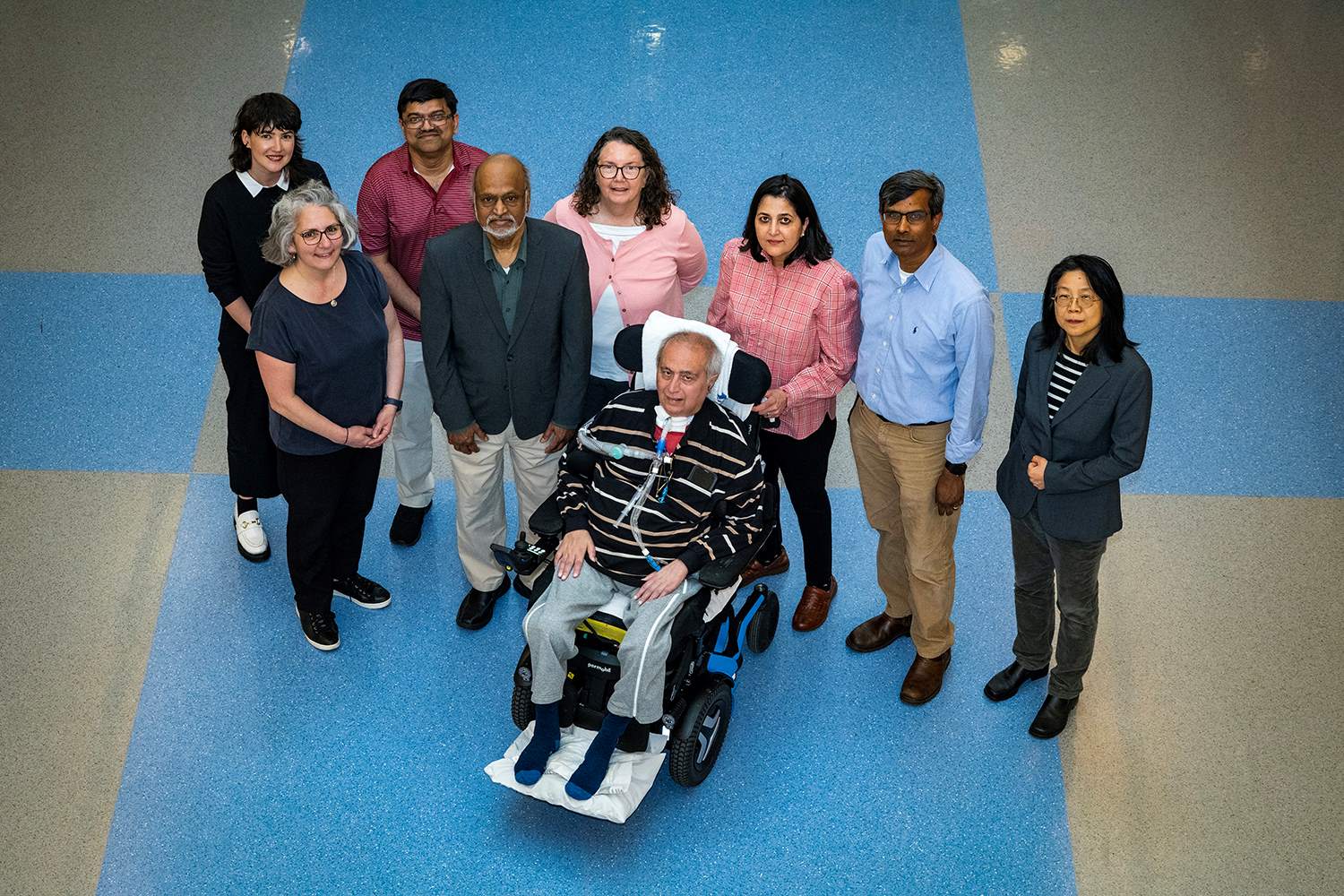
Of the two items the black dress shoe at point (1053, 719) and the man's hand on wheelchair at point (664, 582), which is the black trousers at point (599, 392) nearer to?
the man's hand on wheelchair at point (664, 582)

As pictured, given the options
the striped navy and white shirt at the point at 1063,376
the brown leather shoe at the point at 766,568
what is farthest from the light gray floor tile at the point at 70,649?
the striped navy and white shirt at the point at 1063,376

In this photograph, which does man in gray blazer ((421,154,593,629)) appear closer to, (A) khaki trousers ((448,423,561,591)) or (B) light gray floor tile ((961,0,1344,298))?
(A) khaki trousers ((448,423,561,591))

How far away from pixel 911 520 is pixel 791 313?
74 cm

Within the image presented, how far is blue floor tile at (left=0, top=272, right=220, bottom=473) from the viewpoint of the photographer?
501cm

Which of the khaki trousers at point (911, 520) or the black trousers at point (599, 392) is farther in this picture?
the black trousers at point (599, 392)

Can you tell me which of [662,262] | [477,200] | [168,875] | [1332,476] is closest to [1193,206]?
[1332,476]

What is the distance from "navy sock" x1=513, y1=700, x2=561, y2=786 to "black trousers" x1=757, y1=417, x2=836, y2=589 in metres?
0.84

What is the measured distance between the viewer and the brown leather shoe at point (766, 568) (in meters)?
4.64

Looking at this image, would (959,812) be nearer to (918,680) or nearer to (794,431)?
(918,680)

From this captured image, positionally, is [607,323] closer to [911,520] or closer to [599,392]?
[599,392]

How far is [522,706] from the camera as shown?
157 inches

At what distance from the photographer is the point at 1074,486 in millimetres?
3609

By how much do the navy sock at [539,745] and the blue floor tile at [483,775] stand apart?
262 mm

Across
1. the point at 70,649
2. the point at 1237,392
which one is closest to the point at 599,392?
the point at 70,649
